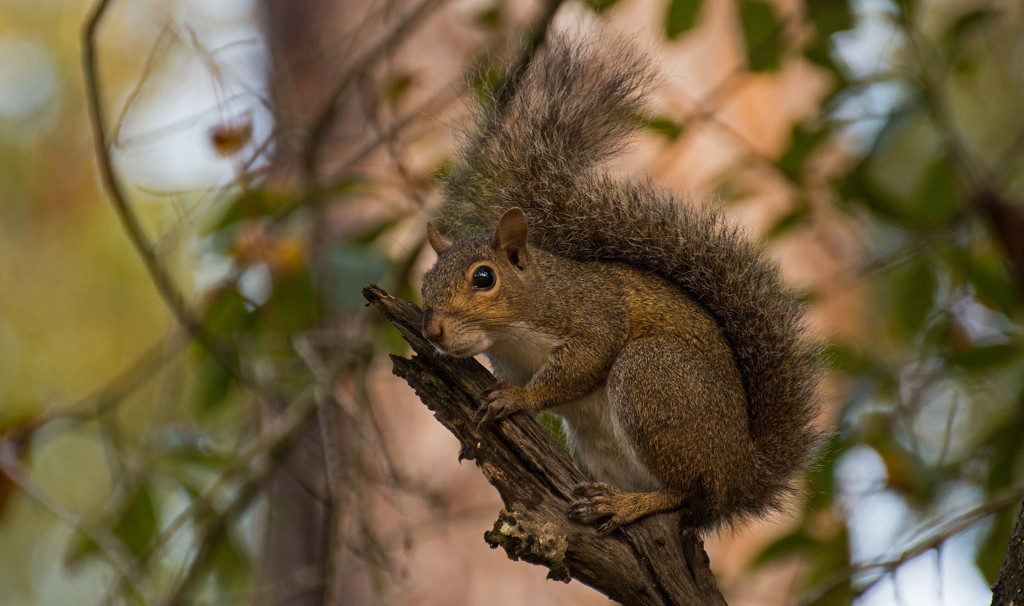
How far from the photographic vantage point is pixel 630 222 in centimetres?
178

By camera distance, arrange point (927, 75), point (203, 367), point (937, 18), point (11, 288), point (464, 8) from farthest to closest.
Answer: point (11, 288)
point (937, 18)
point (464, 8)
point (203, 367)
point (927, 75)

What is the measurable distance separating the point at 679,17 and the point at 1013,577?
1.55m

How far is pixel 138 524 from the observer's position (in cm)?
222

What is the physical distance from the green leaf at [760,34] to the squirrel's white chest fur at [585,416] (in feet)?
3.70

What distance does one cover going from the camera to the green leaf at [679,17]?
2.22 meters

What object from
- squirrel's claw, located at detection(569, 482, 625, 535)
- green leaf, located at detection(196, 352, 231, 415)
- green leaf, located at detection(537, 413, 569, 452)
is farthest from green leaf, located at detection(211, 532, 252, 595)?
squirrel's claw, located at detection(569, 482, 625, 535)

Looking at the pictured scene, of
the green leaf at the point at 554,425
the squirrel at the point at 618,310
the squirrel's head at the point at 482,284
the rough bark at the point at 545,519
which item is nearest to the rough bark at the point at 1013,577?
the rough bark at the point at 545,519

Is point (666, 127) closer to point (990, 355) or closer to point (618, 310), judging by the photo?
point (618, 310)

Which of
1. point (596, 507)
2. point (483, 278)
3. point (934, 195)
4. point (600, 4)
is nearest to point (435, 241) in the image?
point (483, 278)

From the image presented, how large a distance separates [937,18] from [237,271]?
501 cm

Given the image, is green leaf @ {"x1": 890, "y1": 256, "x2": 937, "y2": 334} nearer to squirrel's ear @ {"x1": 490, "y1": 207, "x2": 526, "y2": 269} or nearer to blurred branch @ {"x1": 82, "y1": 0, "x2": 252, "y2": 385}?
squirrel's ear @ {"x1": 490, "y1": 207, "x2": 526, "y2": 269}

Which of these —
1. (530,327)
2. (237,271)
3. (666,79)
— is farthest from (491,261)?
(237,271)

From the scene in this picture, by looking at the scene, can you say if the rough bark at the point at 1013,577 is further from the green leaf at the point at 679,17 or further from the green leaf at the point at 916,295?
the green leaf at the point at 679,17

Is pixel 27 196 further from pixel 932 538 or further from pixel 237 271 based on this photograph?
pixel 932 538
